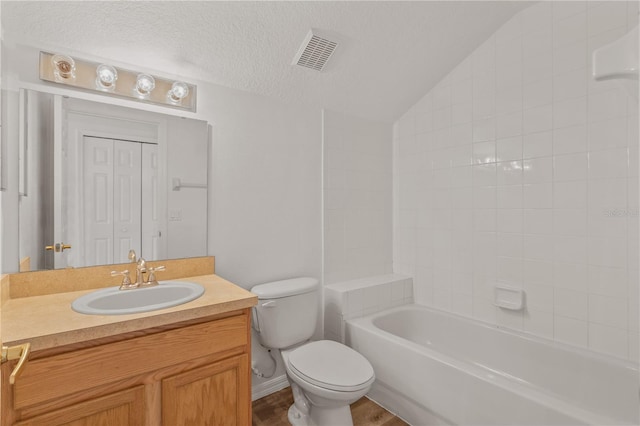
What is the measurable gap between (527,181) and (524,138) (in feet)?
0.89

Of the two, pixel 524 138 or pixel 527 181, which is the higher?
pixel 524 138

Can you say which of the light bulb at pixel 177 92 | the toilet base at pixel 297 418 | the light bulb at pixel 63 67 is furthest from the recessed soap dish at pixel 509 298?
the light bulb at pixel 63 67

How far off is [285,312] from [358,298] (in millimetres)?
610

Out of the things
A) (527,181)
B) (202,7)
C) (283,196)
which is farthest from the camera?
(283,196)

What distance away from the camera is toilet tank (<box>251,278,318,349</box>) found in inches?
70.2

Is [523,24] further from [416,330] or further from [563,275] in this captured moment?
[416,330]

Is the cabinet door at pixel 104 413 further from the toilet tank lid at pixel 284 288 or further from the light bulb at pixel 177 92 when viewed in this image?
the light bulb at pixel 177 92

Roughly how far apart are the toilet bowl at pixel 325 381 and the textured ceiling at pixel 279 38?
1.62m

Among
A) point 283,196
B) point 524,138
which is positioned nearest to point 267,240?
point 283,196

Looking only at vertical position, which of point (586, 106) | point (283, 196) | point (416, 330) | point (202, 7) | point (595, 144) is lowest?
point (416, 330)

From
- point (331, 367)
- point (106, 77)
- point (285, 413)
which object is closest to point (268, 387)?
point (285, 413)

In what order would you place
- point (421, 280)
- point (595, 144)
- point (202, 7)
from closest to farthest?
1. point (202, 7)
2. point (595, 144)
3. point (421, 280)

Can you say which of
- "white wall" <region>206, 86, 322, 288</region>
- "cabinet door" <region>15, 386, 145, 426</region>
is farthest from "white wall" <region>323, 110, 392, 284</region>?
"cabinet door" <region>15, 386, 145, 426</region>

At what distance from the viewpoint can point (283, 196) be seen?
2.12m
